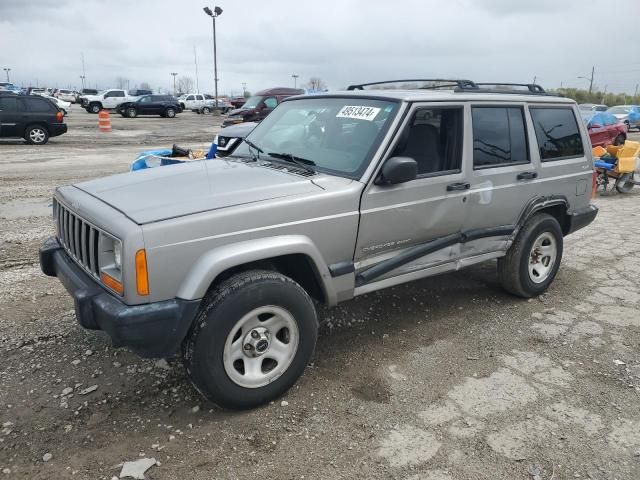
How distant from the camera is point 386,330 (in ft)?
14.2

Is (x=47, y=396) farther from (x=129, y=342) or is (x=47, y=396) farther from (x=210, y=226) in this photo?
(x=210, y=226)

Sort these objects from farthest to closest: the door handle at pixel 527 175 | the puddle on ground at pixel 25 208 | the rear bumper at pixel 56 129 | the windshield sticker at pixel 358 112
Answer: the rear bumper at pixel 56 129 < the puddle on ground at pixel 25 208 < the door handle at pixel 527 175 < the windshield sticker at pixel 358 112

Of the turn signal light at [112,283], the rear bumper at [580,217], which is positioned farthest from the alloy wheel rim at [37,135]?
the rear bumper at [580,217]

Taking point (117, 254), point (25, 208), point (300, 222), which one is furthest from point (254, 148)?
point (25, 208)

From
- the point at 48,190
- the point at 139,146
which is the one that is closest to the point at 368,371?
the point at 48,190

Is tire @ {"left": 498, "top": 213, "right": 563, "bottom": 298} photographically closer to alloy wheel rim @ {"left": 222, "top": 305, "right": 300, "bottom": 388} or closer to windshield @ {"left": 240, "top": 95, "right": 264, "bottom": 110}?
alloy wheel rim @ {"left": 222, "top": 305, "right": 300, "bottom": 388}

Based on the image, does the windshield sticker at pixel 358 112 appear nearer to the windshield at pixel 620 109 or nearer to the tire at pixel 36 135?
the tire at pixel 36 135

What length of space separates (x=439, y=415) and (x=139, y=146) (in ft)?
56.5

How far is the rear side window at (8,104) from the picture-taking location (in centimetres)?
1625

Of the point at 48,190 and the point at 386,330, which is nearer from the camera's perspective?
the point at 386,330

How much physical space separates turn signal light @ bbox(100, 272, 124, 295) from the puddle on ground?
5.62 m

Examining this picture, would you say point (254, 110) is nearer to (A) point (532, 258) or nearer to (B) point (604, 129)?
(B) point (604, 129)

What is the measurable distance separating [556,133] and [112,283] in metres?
4.17

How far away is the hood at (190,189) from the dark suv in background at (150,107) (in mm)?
35237
